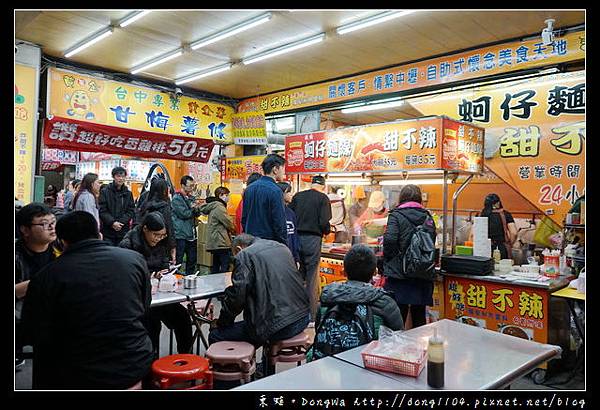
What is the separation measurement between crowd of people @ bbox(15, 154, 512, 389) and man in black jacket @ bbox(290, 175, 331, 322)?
0.64ft

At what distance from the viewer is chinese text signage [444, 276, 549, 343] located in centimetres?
380

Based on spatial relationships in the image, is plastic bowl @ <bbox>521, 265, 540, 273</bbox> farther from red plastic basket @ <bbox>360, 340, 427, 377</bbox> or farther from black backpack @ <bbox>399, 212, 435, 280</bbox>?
red plastic basket @ <bbox>360, 340, 427, 377</bbox>

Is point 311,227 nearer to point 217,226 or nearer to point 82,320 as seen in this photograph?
point 217,226

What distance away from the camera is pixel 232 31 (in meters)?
5.12

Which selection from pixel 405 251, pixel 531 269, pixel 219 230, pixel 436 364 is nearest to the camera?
pixel 436 364

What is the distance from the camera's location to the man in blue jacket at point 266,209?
13.8 feet

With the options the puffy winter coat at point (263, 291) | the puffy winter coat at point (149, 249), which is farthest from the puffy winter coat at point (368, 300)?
the puffy winter coat at point (149, 249)

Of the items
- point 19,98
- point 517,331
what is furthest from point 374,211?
point 19,98

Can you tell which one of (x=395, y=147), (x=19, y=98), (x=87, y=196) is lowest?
(x=87, y=196)

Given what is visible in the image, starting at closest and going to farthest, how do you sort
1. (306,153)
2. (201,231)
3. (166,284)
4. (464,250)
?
1. (166,284)
2. (464,250)
3. (306,153)
4. (201,231)

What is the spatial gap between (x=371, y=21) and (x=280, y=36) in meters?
1.15
